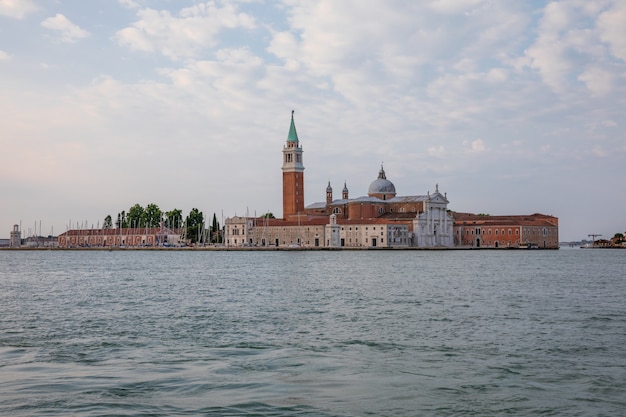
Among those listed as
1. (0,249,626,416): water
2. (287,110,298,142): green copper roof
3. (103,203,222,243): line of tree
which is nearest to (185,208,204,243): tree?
(103,203,222,243): line of tree

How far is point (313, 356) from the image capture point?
1114 centimetres

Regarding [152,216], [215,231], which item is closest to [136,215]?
[152,216]

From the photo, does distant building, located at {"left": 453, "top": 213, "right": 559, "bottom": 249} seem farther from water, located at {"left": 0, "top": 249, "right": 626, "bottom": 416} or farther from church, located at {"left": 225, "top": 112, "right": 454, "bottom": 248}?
water, located at {"left": 0, "top": 249, "right": 626, "bottom": 416}

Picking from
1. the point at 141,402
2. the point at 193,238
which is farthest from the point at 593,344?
the point at 193,238

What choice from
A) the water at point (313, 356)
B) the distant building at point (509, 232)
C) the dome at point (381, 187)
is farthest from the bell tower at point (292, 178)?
the water at point (313, 356)

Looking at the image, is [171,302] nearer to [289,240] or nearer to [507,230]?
[289,240]

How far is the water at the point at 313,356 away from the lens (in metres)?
8.23

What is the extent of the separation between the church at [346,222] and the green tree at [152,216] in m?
14.5

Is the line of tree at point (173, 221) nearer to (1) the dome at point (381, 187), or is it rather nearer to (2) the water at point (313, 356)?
(1) the dome at point (381, 187)

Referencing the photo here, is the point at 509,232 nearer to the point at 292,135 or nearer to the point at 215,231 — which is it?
the point at 292,135

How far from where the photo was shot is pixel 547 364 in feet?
34.6

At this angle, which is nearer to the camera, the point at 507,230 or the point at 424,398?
the point at 424,398

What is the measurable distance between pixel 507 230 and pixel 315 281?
68.6 m

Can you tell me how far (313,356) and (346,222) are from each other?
80.2 metres
